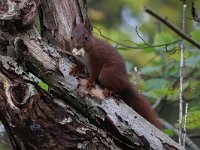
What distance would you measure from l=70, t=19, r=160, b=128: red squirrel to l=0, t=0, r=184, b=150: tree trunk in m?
0.18

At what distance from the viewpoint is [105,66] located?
336 centimetres

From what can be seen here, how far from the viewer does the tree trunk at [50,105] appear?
2.74 metres

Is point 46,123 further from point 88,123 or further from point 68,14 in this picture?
point 68,14

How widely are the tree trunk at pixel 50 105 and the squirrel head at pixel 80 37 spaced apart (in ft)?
0.40

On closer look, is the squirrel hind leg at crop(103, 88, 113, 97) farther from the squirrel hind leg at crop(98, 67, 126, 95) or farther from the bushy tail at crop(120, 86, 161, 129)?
the bushy tail at crop(120, 86, 161, 129)

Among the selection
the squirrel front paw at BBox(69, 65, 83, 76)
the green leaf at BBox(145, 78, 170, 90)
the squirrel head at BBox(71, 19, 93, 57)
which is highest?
the green leaf at BBox(145, 78, 170, 90)

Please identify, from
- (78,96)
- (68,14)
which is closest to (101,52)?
(68,14)

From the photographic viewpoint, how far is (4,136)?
12.1 ft

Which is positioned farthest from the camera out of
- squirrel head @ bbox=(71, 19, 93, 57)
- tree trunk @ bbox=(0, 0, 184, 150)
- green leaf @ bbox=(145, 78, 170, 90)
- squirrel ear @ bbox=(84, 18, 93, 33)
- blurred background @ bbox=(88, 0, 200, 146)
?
green leaf @ bbox=(145, 78, 170, 90)

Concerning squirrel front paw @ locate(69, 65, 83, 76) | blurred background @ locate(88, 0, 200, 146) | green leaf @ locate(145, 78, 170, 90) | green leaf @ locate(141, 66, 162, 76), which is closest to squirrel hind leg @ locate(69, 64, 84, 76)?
squirrel front paw @ locate(69, 65, 83, 76)

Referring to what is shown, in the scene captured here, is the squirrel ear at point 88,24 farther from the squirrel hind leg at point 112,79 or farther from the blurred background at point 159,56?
the squirrel hind leg at point 112,79

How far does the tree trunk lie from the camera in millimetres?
2740

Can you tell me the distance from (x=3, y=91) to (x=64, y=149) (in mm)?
419

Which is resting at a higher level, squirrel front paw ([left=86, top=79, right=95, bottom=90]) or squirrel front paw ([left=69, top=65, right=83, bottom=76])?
squirrel front paw ([left=69, top=65, right=83, bottom=76])
